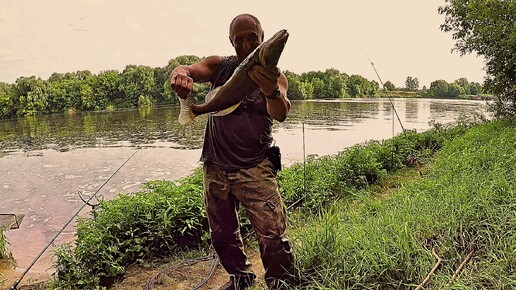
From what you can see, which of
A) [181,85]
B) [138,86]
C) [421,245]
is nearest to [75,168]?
[181,85]

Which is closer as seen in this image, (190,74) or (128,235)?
(190,74)

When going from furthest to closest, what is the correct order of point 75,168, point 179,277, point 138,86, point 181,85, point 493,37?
point 138,86, point 75,168, point 493,37, point 179,277, point 181,85

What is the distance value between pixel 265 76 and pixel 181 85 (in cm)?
56

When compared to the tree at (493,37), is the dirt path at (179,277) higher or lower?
lower

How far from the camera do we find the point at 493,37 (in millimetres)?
10633

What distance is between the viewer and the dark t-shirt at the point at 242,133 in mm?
2494

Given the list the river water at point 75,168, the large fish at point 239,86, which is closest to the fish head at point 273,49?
the large fish at point 239,86

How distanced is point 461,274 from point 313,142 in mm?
17461

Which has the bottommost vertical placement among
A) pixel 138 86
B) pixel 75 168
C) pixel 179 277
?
pixel 75 168

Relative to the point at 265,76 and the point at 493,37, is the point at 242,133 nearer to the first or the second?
the point at 265,76

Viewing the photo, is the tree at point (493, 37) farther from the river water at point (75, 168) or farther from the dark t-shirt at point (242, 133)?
the dark t-shirt at point (242, 133)

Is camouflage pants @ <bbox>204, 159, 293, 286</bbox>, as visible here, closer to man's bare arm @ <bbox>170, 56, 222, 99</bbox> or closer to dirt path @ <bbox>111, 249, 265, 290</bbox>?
man's bare arm @ <bbox>170, 56, 222, 99</bbox>

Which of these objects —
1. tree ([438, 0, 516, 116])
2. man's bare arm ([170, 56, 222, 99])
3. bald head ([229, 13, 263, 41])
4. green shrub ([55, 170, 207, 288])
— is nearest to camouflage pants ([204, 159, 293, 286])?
man's bare arm ([170, 56, 222, 99])

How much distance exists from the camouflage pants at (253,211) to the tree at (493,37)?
9.43m
